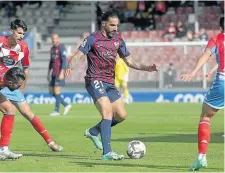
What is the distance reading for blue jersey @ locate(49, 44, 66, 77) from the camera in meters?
23.2

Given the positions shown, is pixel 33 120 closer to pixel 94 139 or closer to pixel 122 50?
pixel 94 139

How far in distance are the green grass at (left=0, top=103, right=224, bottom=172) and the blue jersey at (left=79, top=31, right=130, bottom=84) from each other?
1243 millimetres

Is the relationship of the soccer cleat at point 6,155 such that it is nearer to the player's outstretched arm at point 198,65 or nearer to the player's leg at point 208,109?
the player's leg at point 208,109

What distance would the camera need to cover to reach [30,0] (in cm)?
3956

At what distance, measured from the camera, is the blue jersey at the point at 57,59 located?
2322 cm

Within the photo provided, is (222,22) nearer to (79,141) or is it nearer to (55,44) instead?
(79,141)

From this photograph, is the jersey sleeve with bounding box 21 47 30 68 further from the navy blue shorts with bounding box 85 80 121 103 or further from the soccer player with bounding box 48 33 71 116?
the soccer player with bounding box 48 33 71 116

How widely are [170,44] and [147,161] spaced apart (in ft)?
68.1

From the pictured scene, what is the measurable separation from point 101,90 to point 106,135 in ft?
2.35

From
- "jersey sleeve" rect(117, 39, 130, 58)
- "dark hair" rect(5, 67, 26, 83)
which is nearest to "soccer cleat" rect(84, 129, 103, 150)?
"jersey sleeve" rect(117, 39, 130, 58)

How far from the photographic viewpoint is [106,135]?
11.5m

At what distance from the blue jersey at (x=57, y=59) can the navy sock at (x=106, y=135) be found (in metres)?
11.6

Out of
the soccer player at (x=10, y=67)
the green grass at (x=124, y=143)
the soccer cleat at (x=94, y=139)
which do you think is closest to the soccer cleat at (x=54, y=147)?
the green grass at (x=124, y=143)

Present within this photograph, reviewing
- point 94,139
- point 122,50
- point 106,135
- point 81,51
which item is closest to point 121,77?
point 94,139
